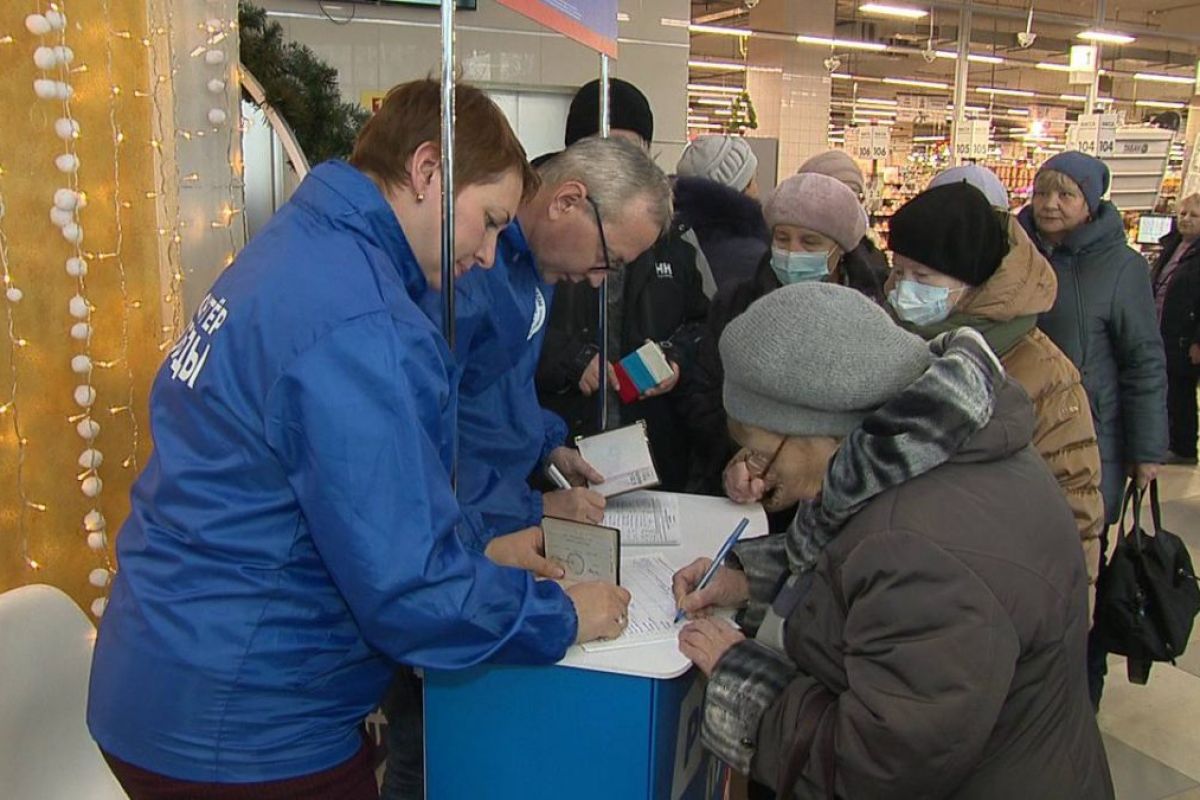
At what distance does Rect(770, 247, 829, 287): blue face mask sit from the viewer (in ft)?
8.96

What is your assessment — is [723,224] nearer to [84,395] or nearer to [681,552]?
[681,552]

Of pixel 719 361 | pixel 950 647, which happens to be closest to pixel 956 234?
pixel 719 361

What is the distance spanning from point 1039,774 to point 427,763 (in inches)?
35.3

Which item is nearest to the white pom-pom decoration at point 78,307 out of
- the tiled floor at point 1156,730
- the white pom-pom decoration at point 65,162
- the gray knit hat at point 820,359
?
the white pom-pom decoration at point 65,162

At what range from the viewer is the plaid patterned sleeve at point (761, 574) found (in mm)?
1623

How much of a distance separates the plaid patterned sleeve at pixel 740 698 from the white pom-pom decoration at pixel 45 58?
2.00 m

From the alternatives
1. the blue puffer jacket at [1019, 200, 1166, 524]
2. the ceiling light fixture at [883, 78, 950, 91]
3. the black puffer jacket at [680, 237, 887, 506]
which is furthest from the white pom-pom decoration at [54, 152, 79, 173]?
the ceiling light fixture at [883, 78, 950, 91]

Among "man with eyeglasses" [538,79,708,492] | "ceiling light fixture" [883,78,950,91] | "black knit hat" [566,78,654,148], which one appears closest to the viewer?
"man with eyeglasses" [538,79,708,492]

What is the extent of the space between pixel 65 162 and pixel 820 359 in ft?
6.51

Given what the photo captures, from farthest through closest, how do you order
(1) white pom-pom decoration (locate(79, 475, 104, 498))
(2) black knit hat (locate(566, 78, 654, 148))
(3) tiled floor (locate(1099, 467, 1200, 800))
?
(2) black knit hat (locate(566, 78, 654, 148))
(3) tiled floor (locate(1099, 467, 1200, 800))
(1) white pom-pom decoration (locate(79, 475, 104, 498))

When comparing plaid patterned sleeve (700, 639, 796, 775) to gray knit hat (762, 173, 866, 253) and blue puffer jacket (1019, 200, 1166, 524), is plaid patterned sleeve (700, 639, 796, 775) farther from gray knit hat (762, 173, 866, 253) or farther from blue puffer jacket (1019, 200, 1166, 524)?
blue puffer jacket (1019, 200, 1166, 524)

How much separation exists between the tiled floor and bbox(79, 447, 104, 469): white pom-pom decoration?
9.34 feet

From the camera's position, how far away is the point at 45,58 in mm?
2256

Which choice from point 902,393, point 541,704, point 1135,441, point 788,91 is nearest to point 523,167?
point 902,393
